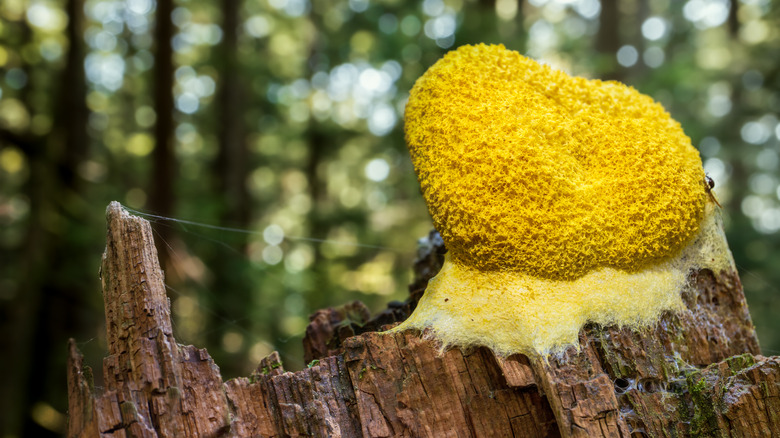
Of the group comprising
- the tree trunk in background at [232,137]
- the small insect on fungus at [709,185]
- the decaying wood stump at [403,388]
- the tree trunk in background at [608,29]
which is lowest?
the decaying wood stump at [403,388]

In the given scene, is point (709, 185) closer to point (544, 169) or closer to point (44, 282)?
point (544, 169)

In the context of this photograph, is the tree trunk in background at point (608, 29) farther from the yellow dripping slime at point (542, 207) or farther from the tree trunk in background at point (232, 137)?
the tree trunk in background at point (232, 137)

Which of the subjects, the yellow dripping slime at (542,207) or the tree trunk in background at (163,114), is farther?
the tree trunk in background at (163,114)

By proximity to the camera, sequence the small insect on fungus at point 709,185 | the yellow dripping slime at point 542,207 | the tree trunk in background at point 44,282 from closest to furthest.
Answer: the yellow dripping slime at point 542,207, the small insect on fungus at point 709,185, the tree trunk in background at point 44,282

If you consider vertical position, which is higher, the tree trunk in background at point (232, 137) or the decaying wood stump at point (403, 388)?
the tree trunk in background at point (232, 137)

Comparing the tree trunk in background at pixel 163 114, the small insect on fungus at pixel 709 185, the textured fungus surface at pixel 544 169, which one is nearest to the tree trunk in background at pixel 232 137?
the tree trunk in background at pixel 163 114

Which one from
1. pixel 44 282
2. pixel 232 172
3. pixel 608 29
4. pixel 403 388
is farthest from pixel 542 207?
pixel 232 172

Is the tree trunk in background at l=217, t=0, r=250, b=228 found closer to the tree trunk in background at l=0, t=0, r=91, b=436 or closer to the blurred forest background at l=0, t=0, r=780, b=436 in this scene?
the blurred forest background at l=0, t=0, r=780, b=436
